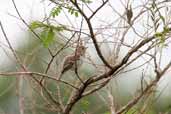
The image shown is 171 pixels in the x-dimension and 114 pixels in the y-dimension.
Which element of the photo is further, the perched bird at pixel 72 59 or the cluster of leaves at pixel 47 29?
the perched bird at pixel 72 59

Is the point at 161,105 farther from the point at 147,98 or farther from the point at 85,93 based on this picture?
the point at 85,93

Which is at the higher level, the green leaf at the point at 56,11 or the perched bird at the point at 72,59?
the green leaf at the point at 56,11

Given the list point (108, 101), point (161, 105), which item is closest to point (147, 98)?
point (108, 101)

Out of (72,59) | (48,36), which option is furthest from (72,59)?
(48,36)

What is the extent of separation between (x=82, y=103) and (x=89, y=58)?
10.3 inches

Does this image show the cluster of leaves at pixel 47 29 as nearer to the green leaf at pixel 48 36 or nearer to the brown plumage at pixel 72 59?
the green leaf at pixel 48 36

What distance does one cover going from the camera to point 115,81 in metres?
2.57

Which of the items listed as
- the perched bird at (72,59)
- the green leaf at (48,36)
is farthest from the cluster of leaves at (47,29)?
the perched bird at (72,59)

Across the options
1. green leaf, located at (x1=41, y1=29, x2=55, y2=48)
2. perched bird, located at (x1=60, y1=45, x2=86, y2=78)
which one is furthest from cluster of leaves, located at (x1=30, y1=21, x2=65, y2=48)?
perched bird, located at (x1=60, y1=45, x2=86, y2=78)

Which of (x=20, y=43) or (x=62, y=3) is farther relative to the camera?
(x=20, y=43)

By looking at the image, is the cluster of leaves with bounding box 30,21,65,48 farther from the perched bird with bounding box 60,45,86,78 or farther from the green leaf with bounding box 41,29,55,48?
the perched bird with bounding box 60,45,86,78

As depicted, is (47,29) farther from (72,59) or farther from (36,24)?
(72,59)

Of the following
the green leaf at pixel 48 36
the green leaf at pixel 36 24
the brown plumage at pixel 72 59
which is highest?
the green leaf at pixel 36 24

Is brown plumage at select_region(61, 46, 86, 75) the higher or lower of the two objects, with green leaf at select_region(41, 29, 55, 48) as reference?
lower
